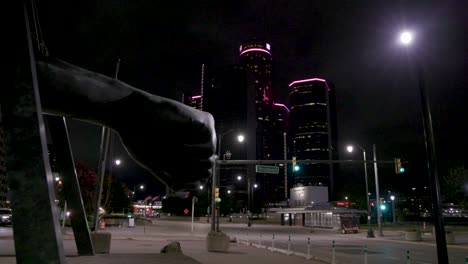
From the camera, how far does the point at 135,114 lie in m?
2.83

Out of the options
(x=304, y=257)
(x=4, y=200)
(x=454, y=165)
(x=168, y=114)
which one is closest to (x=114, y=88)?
(x=168, y=114)

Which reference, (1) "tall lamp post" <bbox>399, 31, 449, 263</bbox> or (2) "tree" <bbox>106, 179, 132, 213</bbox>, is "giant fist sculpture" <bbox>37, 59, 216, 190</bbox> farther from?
(2) "tree" <bbox>106, 179, 132, 213</bbox>

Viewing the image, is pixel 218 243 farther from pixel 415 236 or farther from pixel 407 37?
pixel 415 236

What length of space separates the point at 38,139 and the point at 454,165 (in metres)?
55.3

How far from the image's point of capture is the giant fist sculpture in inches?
110

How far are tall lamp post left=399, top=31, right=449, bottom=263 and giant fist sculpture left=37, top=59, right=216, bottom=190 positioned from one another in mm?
9322

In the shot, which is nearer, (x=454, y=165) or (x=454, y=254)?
(x=454, y=254)

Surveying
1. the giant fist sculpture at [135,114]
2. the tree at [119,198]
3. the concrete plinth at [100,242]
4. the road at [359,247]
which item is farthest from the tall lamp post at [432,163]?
the tree at [119,198]

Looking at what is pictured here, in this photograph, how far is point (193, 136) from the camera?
2.97m

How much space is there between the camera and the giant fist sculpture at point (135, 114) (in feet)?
9.17

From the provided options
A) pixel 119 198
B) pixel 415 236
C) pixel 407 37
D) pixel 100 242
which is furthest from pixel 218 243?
pixel 119 198

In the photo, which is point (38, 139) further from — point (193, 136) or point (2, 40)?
point (193, 136)

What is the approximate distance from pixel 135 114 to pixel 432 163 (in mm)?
10663

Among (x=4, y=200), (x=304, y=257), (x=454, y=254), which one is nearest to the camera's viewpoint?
(x=304, y=257)
